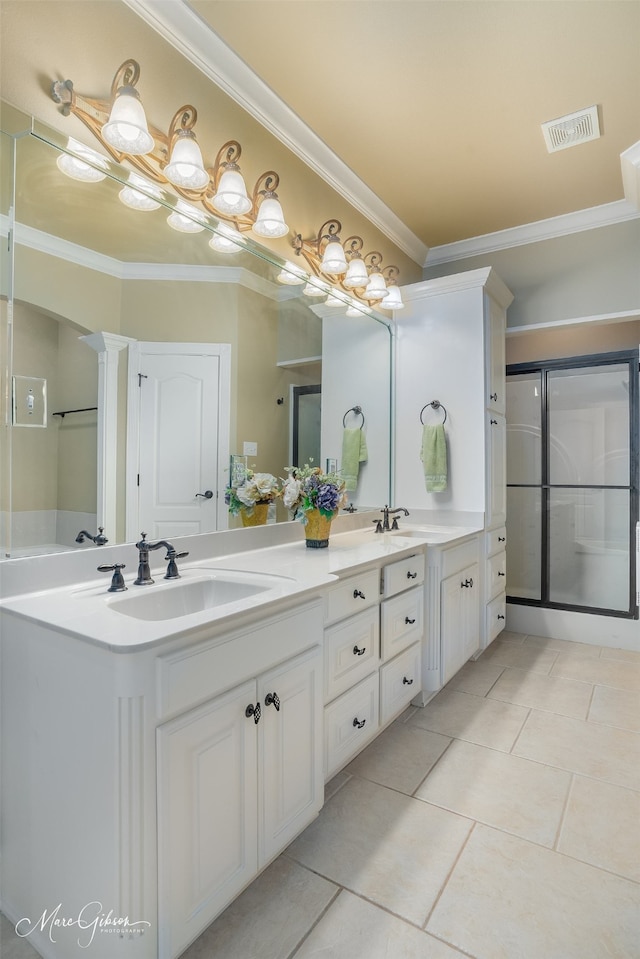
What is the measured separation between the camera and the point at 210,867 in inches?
45.4

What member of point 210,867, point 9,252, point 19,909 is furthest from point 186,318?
point 19,909

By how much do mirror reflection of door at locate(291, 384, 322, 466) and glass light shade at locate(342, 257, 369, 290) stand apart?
25.4 inches

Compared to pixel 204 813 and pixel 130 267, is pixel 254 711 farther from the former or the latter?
pixel 130 267

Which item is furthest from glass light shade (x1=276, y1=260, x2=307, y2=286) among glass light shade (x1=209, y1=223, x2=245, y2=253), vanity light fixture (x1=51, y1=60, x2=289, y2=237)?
glass light shade (x1=209, y1=223, x2=245, y2=253)

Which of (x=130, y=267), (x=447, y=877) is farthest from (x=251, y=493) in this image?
(x=447, y=877)

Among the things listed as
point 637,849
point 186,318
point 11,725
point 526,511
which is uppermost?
point 186,318

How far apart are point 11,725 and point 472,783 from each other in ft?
5.16

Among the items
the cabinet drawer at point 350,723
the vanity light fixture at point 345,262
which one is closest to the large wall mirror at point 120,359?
the vanity light fixture at point 345,262

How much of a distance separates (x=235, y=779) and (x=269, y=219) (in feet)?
6.54

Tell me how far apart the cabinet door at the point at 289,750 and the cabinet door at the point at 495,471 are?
1.89m

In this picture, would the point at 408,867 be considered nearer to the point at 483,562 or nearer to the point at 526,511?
the point at 483,562

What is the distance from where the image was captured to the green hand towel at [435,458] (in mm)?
3068

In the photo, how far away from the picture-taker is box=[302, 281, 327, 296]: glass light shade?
2510mm

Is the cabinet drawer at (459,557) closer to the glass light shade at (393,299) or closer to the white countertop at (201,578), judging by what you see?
the white countertop at (201,578)
